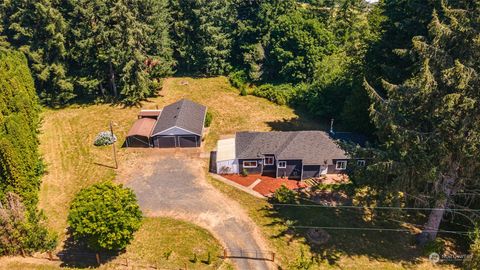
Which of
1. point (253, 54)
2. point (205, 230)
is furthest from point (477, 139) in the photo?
point (253, 54)

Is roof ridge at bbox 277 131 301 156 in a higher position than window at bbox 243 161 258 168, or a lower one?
higher

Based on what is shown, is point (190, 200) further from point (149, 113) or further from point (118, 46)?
point (118, 46)

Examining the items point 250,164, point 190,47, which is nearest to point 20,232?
point 250,164

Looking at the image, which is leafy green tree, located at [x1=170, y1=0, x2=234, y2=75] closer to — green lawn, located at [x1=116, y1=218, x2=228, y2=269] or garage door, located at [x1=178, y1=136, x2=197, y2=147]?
garage door, located at [x1=178, y1=136, x2=197, y2=147]

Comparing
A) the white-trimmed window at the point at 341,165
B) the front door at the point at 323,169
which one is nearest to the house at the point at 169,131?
the front door at the point at 323,169

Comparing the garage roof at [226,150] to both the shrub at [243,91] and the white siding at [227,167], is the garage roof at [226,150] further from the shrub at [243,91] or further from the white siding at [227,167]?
the shrub at [243,91]

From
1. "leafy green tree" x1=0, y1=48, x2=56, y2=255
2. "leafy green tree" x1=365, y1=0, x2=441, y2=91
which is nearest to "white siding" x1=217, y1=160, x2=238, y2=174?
"leafy green tree" x1=0, y1=48, x2=56, y2=255
